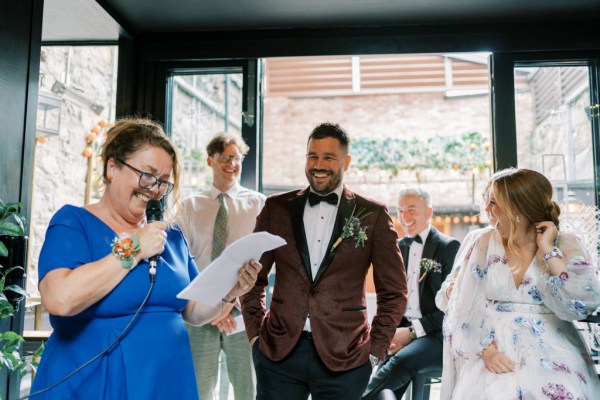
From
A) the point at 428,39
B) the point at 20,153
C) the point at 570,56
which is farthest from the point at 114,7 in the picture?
the point at 570,56

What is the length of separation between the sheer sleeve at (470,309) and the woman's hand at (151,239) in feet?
5.02

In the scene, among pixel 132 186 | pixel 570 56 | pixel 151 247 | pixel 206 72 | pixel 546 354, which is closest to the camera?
pixel 151 247

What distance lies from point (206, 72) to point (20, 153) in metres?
1.81

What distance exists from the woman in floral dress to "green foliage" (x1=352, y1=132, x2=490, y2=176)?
26.3 ft

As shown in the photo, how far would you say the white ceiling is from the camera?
3518 mm

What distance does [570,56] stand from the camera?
384 cm

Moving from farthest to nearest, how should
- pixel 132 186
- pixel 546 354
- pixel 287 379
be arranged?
pixel 287 379
pixel 546 354
pixel 132 186

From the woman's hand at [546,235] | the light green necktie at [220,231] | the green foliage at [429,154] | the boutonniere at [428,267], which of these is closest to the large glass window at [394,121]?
the green foliage at [429,154]

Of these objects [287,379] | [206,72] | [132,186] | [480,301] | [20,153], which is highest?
[206,72]

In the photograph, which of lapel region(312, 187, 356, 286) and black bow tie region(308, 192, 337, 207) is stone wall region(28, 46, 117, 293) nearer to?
black bow tie region(308, 192, 337, 207)

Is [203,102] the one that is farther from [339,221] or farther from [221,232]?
[339,221]

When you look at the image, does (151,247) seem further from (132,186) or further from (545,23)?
(545,23)

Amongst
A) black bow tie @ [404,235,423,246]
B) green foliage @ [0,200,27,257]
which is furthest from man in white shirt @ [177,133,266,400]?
green foliage @ [0,200,27,257]

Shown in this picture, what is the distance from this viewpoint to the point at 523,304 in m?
2.45
